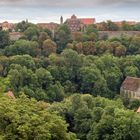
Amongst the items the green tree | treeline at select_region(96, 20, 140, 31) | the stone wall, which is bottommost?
the stone wall

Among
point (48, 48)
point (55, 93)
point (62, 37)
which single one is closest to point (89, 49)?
point (48, 48)

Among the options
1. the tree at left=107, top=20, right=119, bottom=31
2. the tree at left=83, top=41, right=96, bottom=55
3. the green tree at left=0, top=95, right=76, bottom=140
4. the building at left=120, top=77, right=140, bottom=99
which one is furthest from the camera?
the tree at left=107, top=20, right=119, bottom=31

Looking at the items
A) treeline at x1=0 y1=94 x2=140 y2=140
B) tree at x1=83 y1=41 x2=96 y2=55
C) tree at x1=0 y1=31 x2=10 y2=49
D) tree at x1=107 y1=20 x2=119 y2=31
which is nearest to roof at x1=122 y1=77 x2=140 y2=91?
tree at x1=83 y1=41 x2=96 y2=55

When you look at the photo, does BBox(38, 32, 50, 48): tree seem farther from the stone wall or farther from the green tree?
the green tree

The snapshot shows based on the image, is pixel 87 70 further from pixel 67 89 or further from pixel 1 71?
pixel 1 71

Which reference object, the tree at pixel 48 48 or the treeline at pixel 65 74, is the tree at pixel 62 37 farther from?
the treeline at pixel 65 74

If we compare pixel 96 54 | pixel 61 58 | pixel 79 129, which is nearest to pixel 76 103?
pixel 79 129

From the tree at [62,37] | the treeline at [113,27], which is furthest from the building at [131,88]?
the treeline at [113,27]

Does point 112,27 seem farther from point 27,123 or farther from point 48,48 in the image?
Answer: point 27,123
